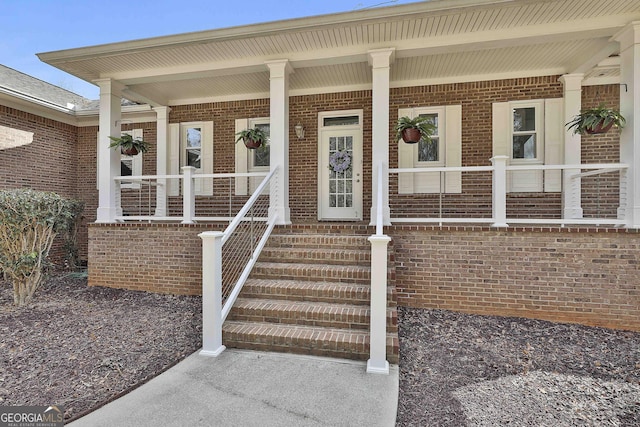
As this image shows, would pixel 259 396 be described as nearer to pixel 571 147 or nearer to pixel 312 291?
pixel 312 291

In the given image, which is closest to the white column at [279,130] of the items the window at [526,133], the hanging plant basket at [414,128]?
the hanging plant basket at [414,128]

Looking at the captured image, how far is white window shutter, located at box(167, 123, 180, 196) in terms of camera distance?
7613 mm

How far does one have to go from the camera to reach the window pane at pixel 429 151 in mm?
6508

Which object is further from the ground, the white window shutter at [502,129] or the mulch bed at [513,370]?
the white window shutter at [502,129]

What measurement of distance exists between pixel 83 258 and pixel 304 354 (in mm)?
7725

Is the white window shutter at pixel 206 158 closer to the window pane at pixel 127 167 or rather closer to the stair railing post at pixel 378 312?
the window pane at pixel 127 167

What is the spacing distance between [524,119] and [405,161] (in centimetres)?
226

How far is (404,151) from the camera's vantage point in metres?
6.51

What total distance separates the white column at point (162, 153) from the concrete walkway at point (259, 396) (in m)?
5.16

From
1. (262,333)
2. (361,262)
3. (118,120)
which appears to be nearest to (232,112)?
(118,120)

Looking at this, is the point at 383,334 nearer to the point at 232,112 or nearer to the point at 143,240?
the point at 143,240

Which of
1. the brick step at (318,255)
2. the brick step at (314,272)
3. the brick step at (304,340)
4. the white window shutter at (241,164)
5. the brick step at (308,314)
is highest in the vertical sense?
the white window shutter at (241,164)

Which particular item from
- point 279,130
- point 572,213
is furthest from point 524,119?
point 279,130

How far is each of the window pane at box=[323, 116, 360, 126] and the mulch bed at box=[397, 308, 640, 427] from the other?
3.99 m
